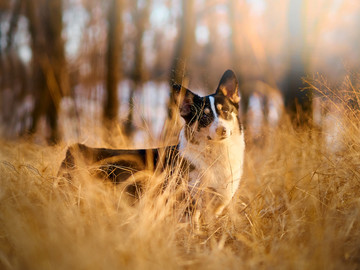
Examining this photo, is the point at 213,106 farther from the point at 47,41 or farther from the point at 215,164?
the point at 47,41

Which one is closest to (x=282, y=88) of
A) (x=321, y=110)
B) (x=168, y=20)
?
(x=321, y=110)

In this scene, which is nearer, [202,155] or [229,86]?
[202,155]

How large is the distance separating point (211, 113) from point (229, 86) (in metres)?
0.39

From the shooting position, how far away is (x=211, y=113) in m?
2.56

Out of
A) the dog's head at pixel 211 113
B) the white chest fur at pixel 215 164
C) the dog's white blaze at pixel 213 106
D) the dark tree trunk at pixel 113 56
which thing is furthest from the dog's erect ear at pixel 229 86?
the dark tree trunk at pixel 113 56

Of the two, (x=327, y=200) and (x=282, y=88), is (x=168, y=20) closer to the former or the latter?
(x=282, y=88)

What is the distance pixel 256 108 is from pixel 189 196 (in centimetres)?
246

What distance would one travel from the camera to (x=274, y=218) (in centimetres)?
232

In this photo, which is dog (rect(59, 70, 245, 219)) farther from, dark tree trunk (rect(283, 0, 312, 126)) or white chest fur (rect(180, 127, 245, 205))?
dark tree trunk (rect(283, 0, 312, 126))

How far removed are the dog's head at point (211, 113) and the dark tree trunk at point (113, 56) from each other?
526 centimetres

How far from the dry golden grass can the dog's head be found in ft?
1.71

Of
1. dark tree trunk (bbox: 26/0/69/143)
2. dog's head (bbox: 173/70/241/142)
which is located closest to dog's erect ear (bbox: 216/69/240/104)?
dog's head (bbox: 173/70/241/142)

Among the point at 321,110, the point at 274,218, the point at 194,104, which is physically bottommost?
the point at 274,218

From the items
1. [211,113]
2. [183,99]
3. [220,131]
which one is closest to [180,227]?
[220,131]
